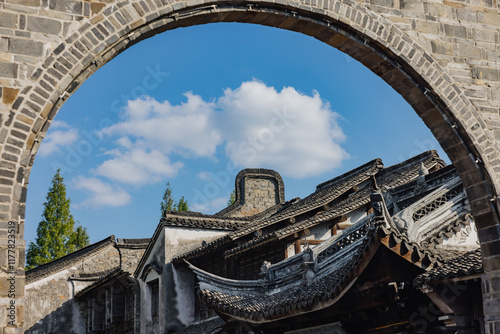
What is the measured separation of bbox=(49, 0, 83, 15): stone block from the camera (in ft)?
15.5

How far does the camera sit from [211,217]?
1750 centimetres

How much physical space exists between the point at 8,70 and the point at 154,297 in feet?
44.7

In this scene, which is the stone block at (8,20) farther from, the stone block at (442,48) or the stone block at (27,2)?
the stone block at (442,48)

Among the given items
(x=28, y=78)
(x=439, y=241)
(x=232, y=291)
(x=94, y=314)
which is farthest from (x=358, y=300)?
(x=94, y=314)

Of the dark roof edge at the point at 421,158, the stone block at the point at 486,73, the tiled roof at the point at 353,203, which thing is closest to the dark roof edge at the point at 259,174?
the dark roof edge at the point at 421,158

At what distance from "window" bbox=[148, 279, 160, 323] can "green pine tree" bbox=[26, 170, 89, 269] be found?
774 centimetres

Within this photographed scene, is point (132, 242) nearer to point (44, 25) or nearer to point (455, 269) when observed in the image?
point (455, 269)

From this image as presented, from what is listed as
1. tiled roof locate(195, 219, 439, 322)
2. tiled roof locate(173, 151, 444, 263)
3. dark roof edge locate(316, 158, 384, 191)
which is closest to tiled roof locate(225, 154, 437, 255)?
tiled roof locate(173, 151, 444, 263)

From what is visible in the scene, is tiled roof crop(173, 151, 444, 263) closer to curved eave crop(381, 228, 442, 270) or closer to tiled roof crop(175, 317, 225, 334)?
tiled roof crop(175, 317, 225, 334)

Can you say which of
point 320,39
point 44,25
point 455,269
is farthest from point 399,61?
point 44,25

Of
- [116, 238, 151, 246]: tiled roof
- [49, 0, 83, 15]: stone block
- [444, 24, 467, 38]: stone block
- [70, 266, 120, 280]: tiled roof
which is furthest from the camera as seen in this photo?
[70, 266, 120, 280]: tiled roof

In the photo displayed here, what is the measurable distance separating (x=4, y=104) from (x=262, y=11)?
7.15 ft

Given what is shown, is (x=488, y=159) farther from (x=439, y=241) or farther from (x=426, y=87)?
(x=439, y=241)

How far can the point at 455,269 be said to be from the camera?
23.7 ft
